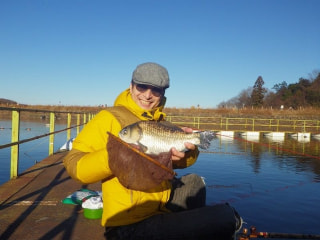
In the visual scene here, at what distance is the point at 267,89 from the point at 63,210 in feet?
268

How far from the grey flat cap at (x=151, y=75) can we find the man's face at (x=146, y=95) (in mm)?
65

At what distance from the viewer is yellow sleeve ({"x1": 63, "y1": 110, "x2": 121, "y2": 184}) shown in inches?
88.2

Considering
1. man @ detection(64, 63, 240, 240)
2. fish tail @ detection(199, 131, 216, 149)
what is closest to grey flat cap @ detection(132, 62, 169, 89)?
man @ detection(64, 63, 240, 240)

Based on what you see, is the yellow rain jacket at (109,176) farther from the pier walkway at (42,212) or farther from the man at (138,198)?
the pier walkway at (42,212)

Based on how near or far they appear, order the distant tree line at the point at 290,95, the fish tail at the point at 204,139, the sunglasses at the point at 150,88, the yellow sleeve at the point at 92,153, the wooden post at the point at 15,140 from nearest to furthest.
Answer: the yellow sleeve at the point at 92,153
the fish tail at the point at 204,139
the sunglasses at the point at 150,88
the wooden post at the point at 15,140
the distant tree line at the point at 290,95

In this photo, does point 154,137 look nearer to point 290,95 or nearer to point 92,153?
point 92,153

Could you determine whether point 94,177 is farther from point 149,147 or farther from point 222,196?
point 222,196

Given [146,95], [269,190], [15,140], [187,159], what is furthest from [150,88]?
[269,190]

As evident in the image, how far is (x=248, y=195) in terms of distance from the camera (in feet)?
20.3

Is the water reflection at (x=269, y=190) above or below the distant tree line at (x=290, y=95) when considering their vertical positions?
below

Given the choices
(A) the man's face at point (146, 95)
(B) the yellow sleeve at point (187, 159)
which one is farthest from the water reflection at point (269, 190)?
(A) the man's face at point (146, 95)

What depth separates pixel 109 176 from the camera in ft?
7.92

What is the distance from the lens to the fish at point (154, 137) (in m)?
2.33

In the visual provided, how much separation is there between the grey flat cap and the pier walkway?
1.72 m
